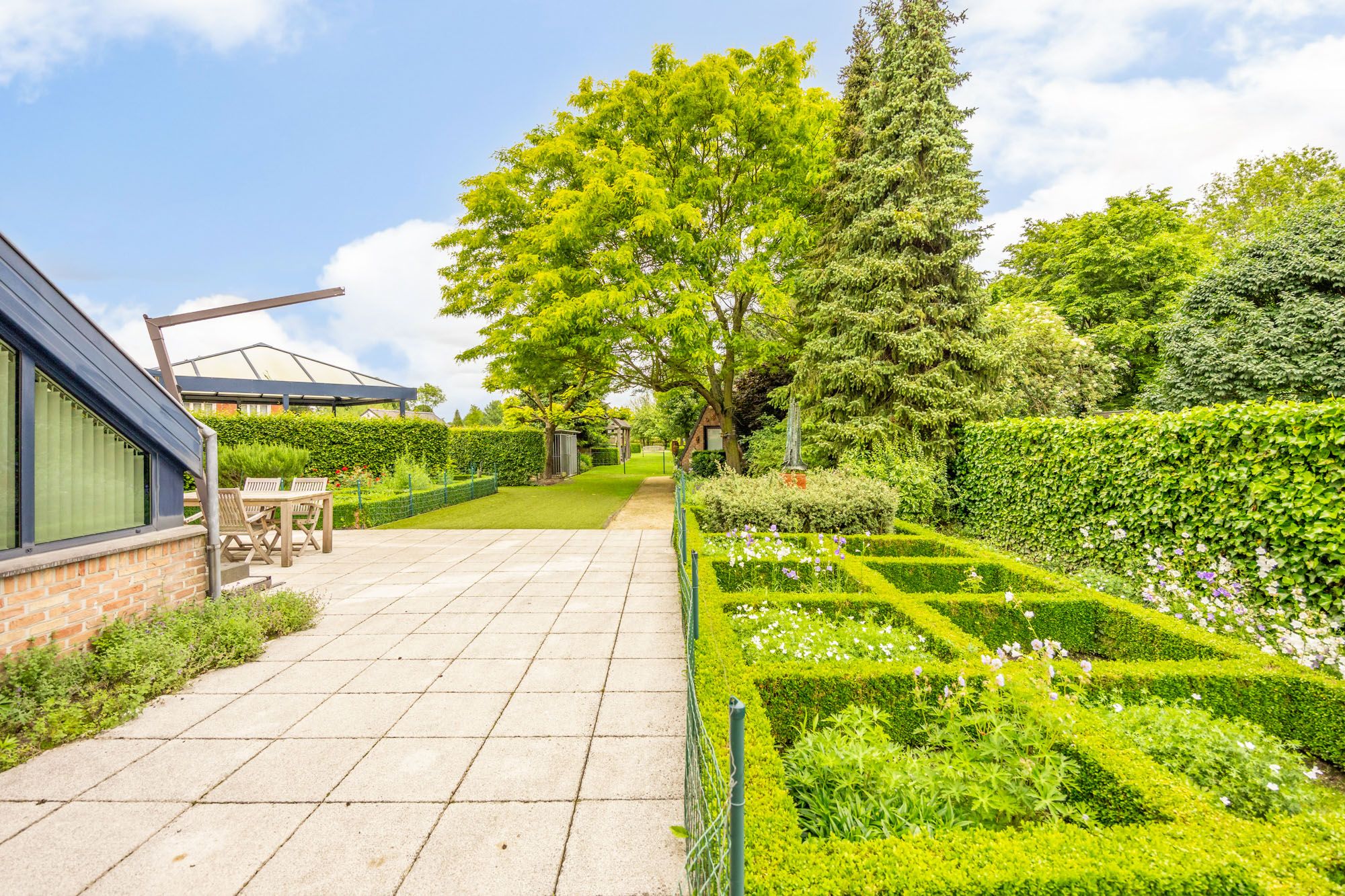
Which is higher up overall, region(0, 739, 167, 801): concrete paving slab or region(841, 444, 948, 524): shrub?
region(841, 444, 948, 524): shrub

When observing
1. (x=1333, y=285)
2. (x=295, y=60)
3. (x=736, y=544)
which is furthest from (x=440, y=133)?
(x=1333, y=285)

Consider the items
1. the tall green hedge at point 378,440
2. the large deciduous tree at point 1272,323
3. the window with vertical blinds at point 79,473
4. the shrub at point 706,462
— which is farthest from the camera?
the shrub at point 706,462

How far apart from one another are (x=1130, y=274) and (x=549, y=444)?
22115 mm

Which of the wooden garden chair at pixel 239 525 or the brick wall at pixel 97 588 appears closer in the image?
the brick wall at pixel 97 588

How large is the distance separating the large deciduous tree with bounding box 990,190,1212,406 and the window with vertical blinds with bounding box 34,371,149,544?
22.6 metres

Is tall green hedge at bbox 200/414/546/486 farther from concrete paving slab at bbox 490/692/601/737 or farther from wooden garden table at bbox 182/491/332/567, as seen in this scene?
concrete paving slab at bbox 490/692/601/737

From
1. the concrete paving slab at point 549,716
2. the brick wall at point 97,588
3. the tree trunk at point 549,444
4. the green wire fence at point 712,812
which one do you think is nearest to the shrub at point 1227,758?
the green wire fence at point 712,812

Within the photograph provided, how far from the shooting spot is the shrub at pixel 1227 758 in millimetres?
2170

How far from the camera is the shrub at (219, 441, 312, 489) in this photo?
11.9 m

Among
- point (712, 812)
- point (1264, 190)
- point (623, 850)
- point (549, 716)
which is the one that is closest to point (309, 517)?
point (549, 716)

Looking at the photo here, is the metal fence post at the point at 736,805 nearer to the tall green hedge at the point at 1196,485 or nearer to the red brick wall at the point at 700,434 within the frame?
the tall green hedge at the point at 1196,485

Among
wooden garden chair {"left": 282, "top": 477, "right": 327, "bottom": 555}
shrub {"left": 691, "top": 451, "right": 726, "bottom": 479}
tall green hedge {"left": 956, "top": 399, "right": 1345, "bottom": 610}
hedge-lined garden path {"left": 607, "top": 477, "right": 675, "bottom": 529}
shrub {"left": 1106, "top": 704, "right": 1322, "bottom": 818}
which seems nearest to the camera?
shrub {"left": 1106, "top": 704, "right": 1322, "bottom": 818}

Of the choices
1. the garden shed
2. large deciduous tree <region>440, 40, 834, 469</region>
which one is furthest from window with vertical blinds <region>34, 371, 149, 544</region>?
the garden shed

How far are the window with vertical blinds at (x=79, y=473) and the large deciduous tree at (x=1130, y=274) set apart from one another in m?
22.6
